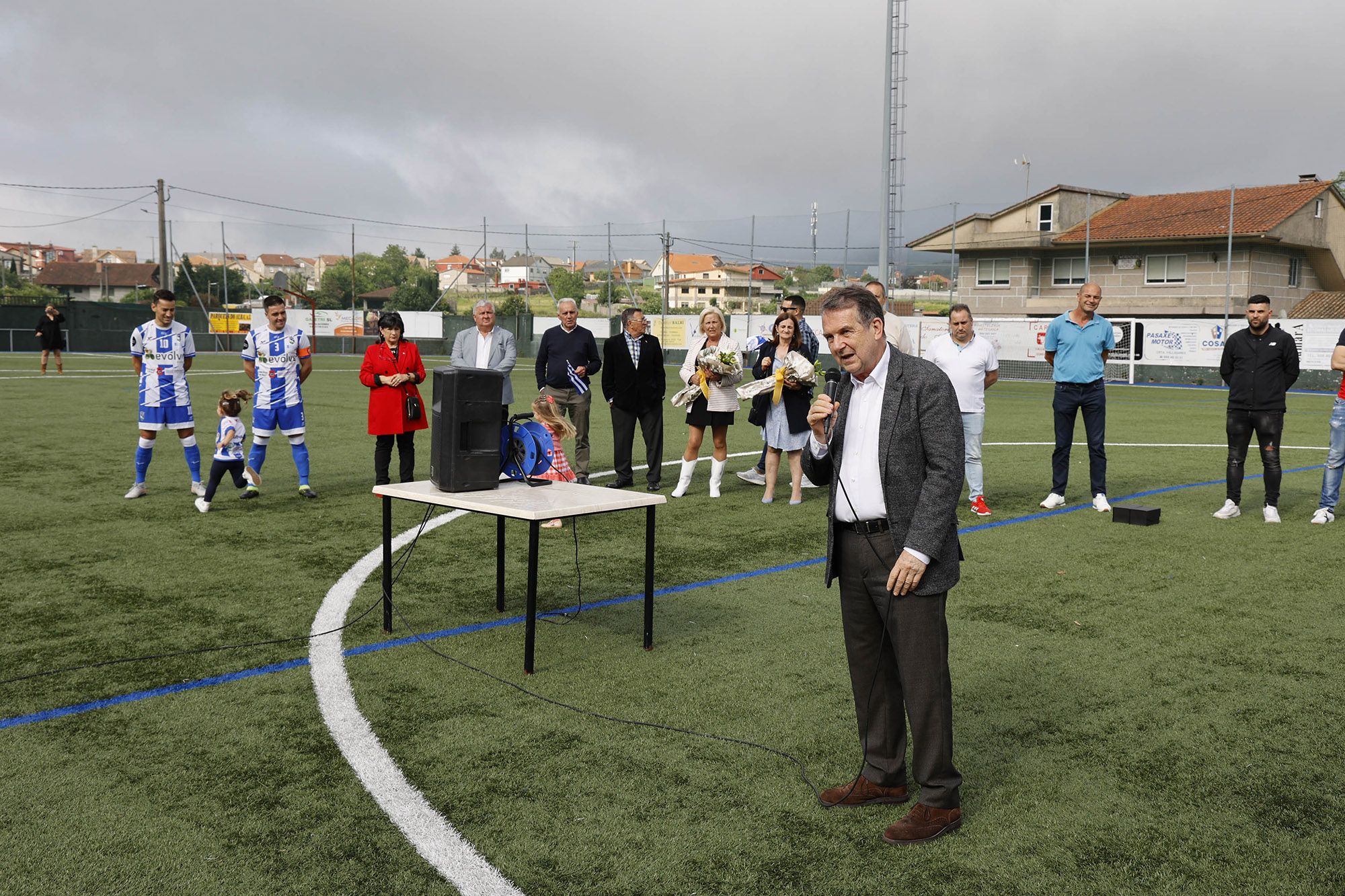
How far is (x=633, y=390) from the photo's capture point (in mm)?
11086

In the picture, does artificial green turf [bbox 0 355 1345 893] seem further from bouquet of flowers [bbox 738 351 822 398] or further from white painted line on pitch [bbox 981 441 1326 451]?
white painted line on pitch [bbox 981 441 1326 451]

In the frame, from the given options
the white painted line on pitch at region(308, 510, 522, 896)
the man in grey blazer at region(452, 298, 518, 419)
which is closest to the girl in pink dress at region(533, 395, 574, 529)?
the man in grey blazer at region(452, 298, 518, 419)

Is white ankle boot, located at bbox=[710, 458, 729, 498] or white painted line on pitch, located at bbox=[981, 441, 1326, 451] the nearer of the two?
white ankle boot, located at bbox=[710, 458, 729, 498]

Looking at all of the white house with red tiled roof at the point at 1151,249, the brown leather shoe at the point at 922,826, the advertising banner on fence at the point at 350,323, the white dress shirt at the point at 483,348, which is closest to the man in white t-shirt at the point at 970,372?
the white dress shirt at the point at 483,348

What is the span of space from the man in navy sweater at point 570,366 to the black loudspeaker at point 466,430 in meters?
5.20

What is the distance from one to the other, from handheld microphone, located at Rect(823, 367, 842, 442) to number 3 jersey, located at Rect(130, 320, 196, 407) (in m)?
8.37

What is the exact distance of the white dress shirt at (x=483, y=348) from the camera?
10547 mm

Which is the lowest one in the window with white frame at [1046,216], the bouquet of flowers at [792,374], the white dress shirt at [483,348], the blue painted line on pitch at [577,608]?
the blue painted line on pitch at [577,608]

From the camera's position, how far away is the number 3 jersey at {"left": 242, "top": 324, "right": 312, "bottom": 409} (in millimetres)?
10336

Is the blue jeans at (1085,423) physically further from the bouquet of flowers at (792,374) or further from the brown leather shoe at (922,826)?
the brown leather shoe at (922,826)

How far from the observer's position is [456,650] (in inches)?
226

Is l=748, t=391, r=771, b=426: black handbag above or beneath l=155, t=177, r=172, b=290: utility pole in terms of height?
beneath

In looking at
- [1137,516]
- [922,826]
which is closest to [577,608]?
[922,826]

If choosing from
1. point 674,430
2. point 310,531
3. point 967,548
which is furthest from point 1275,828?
point 674,430
